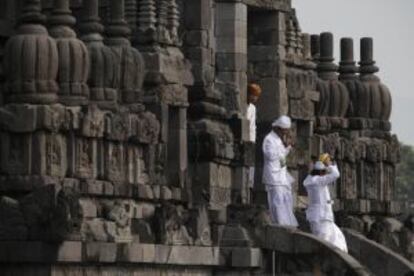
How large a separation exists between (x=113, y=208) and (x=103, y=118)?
1.60 m

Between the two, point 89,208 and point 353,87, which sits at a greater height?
point 353,87

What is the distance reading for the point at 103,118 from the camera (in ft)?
204

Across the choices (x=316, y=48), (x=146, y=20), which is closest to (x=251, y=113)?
(x=146, y=20)

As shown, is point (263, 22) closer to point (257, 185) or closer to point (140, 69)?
point (257, 185)

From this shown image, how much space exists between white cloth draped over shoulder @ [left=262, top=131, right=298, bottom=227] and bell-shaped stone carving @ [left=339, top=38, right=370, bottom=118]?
1096 centimetres

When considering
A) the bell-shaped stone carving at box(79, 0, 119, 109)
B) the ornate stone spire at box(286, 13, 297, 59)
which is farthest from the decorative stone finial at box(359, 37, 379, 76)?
the bell-shaped stone carving at box(79, 0, 119, 109)

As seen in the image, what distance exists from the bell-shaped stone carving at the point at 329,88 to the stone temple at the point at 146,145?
3.86 m

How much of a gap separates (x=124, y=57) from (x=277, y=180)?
190 inches

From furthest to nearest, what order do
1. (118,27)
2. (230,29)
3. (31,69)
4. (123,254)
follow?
(230,29), (118,27), (31,69), (123,254)

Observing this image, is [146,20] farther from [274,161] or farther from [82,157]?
[82,157]

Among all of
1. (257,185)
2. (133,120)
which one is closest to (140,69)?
(133,120)

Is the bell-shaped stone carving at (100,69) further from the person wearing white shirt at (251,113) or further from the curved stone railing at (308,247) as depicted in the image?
the person wearing white shirt at (251,113)

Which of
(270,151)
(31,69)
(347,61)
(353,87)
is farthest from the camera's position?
(347,61)

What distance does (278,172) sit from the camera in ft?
219
